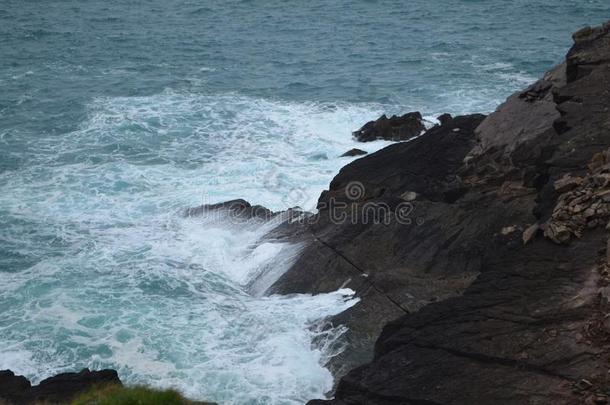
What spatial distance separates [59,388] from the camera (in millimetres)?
16625

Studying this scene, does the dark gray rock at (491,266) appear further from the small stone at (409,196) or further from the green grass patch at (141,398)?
the green grass patch at (141,398)

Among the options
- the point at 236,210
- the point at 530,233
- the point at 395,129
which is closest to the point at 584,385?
the point at 530,233

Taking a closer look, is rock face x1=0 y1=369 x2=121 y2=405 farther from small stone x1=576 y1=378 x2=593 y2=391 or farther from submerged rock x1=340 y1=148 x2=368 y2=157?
submerged rock x1=340 y1=148 x2=368 y2=157

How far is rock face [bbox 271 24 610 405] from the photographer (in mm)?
14195

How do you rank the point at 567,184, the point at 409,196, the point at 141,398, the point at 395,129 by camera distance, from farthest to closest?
the point at 395,129 → the point at 409,196 → the point at 567,184 → the point at 141,398

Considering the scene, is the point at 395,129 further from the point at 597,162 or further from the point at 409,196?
the point at 597,162

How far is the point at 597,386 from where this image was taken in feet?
42.8

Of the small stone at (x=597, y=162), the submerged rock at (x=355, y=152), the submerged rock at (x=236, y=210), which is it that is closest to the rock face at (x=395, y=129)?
the submerged rock at (x=355, y=152)

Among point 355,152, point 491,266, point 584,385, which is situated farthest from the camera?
point 355,152

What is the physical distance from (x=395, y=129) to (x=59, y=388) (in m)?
21.7

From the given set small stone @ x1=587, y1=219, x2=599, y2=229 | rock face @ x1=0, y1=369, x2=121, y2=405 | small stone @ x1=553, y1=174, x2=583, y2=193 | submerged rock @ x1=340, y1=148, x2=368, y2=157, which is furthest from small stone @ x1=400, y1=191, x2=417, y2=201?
submerged rock @ x1=340, y1=148, x2=368, y2=157

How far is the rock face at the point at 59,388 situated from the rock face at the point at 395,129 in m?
20.7

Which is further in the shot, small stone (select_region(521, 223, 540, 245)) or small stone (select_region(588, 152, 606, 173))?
small stone (select_region(588, 152, 606, 173))

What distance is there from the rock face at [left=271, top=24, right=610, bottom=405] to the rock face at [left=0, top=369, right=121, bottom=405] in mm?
5030
